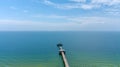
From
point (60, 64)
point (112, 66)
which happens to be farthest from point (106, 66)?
point (60, 64)

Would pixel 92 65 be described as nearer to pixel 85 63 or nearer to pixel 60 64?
pixel 85 63

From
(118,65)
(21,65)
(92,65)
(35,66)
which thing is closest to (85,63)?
(92,65)

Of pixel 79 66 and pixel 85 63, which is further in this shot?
pixel 85 63

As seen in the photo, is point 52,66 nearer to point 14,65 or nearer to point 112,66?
point 14,65

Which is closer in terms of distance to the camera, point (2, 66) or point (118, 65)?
point (2, 66)

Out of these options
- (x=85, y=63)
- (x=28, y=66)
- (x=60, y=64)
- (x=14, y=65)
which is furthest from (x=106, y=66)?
(x=14, y=65)

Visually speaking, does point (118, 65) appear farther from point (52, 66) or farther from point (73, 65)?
point (52, 66)
